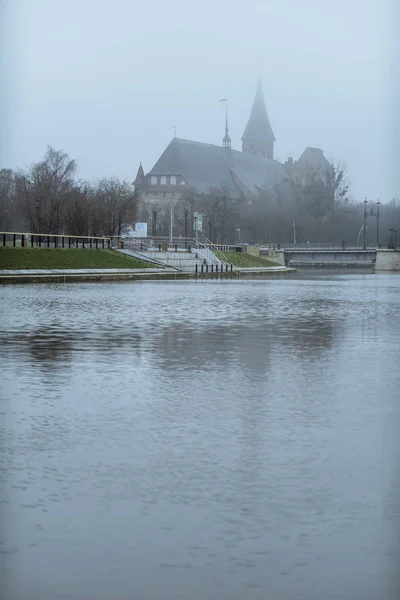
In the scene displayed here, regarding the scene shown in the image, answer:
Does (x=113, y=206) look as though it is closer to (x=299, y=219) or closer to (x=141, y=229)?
(x=141, y=229)

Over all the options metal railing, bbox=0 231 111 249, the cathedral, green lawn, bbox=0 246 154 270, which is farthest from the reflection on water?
the cathedral

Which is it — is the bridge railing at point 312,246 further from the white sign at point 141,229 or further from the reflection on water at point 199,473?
the reflection on water at point 199,473

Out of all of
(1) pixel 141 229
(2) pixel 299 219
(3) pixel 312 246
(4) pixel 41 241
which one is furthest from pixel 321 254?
(4) pixel 41 241

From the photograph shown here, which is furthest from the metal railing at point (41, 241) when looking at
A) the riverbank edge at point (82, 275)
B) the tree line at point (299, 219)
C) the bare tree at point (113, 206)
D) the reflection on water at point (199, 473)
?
the tree line at point (299, 219)

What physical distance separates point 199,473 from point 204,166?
183 m

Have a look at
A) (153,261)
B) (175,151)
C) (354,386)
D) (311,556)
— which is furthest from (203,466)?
(175,151)

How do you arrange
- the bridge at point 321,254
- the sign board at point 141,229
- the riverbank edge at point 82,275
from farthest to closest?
the bridge at point 321,254
the sign board at point 141,229
the riverbank edge at point 82,275

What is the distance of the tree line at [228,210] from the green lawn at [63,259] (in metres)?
31.7

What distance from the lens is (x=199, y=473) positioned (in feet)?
21.2

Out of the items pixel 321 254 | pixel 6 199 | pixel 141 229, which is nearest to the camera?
pixel 141 229

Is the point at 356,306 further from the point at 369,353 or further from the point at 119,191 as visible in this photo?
the point at 119,191

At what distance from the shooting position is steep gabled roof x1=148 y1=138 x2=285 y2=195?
185750mm

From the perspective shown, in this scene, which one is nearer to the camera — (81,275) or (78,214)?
(81,275)

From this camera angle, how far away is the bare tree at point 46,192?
299 ft
